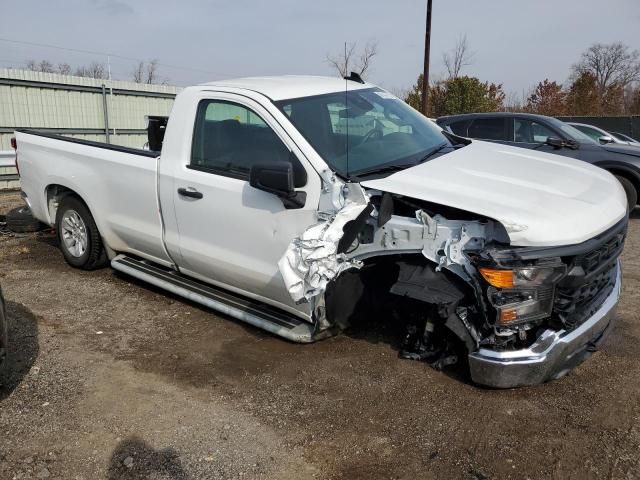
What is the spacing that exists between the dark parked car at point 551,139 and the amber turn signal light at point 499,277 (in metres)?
6.26

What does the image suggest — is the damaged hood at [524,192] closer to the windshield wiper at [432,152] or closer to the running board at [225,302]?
the windshield wiper at [432,152]

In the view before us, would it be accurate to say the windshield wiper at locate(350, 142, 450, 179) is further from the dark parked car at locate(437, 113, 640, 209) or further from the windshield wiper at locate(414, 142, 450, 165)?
the dark parked car at locate(437, 113, 640, 209)

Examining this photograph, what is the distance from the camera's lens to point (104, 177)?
5070 millimetres

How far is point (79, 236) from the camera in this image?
5.71 meters

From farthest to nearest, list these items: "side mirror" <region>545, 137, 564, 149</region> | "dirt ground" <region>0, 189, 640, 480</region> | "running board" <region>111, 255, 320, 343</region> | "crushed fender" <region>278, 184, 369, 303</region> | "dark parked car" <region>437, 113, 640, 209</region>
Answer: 1. "dark parked car" <region>437, 113, 640, 209</region>
2. "side mirror" <region>545, 137, 564, 149</region>
3. "running board" <region>111, 255, 320, 343</region>
4. "crushed fender" <region>278, 184, 369, 303</region>
5. "dirt ground" <region>0, 189, 640, 480</region>

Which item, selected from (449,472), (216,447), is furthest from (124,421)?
(449,472)

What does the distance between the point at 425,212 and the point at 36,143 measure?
441 centimetres

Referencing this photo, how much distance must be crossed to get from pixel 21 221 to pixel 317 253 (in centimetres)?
566

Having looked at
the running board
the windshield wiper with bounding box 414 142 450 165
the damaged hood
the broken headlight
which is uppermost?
the windshield wiper with bounding box 414 142 450 165

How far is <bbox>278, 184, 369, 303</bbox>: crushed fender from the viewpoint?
11.1 feet

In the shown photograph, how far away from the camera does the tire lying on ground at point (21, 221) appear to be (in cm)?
742

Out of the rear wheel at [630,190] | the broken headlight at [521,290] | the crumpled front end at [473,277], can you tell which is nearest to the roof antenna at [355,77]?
the crumpled front end at [473,277]

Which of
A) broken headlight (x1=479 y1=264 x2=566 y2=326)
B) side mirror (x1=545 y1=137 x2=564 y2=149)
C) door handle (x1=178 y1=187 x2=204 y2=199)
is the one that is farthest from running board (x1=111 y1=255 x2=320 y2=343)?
side mirror (x1=545 y1=137 x2=564 y2=149)

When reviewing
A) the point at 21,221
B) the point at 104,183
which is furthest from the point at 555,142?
the point at 21,221
